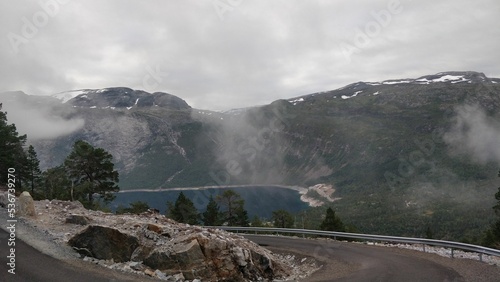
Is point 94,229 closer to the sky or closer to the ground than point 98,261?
closer to the sky

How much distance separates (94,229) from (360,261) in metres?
13.8

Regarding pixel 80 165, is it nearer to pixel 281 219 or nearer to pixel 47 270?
pixel 47 270

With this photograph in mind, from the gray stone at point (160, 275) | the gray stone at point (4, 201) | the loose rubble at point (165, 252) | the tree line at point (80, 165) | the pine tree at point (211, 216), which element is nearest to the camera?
the gray stone at point (160, 275)

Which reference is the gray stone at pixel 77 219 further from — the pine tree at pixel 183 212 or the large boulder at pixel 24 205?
the pine tree at pixel 183 212

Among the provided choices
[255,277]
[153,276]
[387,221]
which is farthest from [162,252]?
[387,221]

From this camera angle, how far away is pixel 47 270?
13.2 metres

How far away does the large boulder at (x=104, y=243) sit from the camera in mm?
15992

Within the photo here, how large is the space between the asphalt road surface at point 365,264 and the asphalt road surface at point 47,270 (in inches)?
347

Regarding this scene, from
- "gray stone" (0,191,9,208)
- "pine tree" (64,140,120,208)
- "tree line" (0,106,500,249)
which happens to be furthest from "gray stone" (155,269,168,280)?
"pine tree" (64,140,120,208)

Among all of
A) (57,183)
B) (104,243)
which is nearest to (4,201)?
(104,243)

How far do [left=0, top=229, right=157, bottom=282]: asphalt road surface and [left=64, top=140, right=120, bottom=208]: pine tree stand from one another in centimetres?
2823

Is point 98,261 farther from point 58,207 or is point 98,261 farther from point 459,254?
point 459,254

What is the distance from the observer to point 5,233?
16641mm

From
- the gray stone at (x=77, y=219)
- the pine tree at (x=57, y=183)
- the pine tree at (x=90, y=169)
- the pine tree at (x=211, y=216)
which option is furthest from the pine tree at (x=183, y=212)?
the gray stone at (x=77, y=219)
